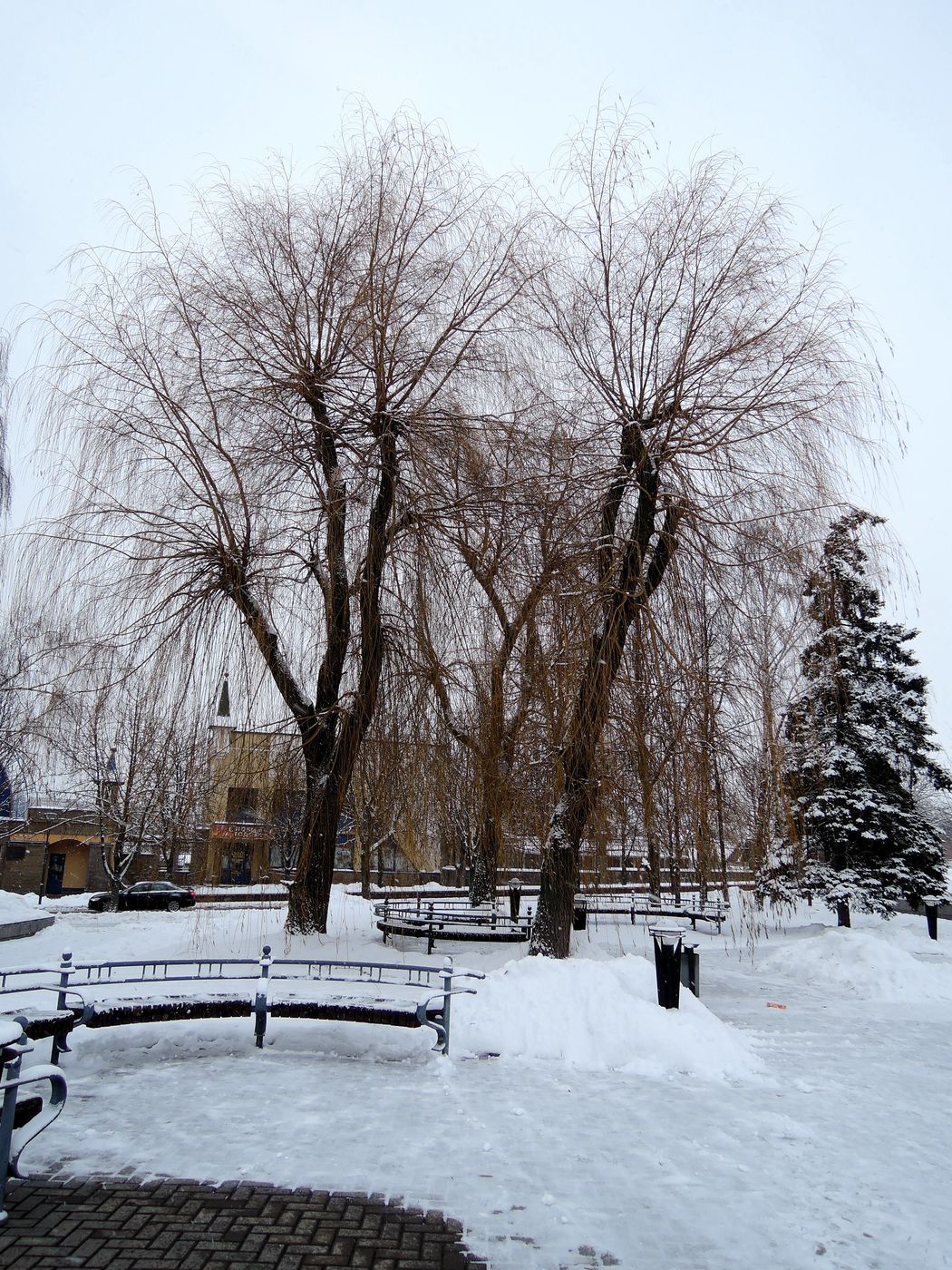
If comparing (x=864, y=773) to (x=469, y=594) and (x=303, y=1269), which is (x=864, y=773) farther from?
(x=303, y=1269)

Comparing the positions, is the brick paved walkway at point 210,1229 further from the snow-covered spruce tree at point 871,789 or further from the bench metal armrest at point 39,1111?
the snow-covered spruce tree at point 871,789

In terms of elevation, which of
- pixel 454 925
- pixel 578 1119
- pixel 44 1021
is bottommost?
pixel 578 1119

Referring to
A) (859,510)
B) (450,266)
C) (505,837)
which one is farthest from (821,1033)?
(450,266)

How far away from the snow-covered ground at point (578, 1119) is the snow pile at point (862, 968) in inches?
75.1

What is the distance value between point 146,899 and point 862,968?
2103 cm

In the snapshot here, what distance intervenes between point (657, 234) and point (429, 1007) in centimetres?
846

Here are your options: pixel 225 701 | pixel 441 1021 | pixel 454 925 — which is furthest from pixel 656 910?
pixel 441 1021

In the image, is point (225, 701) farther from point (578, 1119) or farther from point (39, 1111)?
point (578, 1119)

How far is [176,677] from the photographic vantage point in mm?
9031

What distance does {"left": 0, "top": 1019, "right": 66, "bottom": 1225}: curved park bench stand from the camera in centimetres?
394

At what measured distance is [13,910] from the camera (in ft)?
53.7

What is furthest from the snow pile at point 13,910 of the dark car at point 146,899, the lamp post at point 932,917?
the lamp post at point 932,917

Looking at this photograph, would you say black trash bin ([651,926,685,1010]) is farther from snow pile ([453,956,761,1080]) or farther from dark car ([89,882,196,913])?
dark car ([89,882,196,913])

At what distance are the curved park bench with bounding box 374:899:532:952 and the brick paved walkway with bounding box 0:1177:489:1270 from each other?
7293 millimetres
